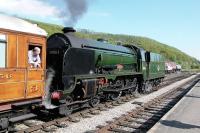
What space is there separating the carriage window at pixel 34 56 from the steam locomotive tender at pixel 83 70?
1.78 metres

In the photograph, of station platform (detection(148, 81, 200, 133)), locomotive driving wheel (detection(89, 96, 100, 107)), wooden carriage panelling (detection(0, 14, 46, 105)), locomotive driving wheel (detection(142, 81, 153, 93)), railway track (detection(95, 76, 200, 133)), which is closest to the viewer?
wooden carriage panelling (detection(0, 14, 46, 105))

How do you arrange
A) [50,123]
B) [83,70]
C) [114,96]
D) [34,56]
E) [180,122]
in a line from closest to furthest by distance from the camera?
[34,56] < [50,123] < [180,122] < [83,70] < [114,96]

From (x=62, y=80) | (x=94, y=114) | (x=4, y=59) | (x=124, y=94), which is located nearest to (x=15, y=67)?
(x=4, y=59)

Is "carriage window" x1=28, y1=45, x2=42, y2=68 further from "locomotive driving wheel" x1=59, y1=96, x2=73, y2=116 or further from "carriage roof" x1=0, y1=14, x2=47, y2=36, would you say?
"locomotive driving wheel" x1=59, y1=96, x2=73, y2=116

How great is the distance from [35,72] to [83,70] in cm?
394

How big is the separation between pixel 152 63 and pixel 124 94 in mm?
5196

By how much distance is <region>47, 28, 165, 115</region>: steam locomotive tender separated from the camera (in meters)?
12.8

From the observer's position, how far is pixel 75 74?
44.3 feet

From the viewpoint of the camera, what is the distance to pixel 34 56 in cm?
1068

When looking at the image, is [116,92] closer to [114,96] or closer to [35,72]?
[114,96]

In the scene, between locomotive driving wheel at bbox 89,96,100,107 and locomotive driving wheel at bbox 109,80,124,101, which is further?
locomotive driving wheel at bbox 109,80,124,101

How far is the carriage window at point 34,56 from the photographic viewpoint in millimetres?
10500

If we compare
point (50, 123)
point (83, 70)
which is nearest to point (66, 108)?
point (50, 123)

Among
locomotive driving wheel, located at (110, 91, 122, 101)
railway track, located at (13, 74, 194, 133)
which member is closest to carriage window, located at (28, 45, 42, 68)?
railway track, located at (13, 74, 194, 133)
